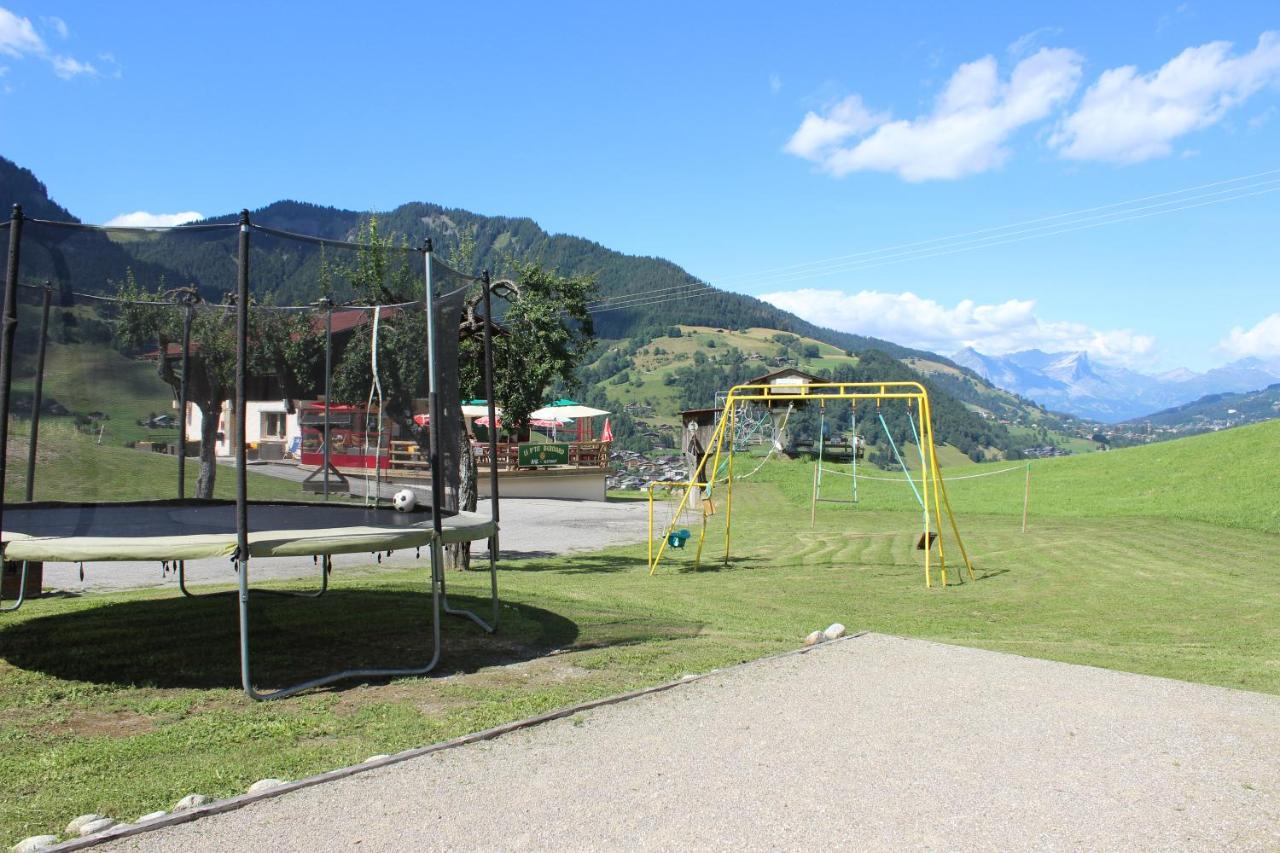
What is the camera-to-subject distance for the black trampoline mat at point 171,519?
6.21 meters

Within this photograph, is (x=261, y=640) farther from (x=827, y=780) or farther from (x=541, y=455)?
(x=541, y=455)

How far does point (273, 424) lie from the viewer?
7.55 metres

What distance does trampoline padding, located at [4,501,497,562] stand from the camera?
5.44 meters

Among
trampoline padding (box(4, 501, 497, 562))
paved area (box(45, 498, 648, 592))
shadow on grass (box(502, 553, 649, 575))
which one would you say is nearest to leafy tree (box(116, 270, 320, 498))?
trampoline padding (box(4, 501, 497, 562))

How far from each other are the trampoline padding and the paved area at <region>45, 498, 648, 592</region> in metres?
3.43

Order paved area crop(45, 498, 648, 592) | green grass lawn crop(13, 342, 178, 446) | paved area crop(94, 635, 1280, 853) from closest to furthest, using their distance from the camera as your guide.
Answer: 1. paved area crop(94, 635, 1280, 853)
2. green grass lawn crop(13, 342, 178, 446)
3. paved area crop(45, 498, 648, 592)

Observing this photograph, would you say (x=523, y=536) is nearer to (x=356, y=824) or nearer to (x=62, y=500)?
(x=62, y=500)

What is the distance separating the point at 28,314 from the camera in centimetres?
616

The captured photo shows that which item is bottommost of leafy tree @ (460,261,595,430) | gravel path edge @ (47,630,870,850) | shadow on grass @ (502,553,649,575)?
shadow on grass @ (502,553,649,575)

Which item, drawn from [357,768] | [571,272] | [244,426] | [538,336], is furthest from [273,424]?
[571,272]

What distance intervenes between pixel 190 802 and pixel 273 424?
4.23 metres

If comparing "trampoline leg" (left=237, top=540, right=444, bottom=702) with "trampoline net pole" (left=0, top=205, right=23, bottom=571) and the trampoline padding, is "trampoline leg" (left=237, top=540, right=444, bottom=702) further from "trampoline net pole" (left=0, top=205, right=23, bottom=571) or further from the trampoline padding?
"trampoline net pole" (left=0, top=205, right=23, bottom=571)

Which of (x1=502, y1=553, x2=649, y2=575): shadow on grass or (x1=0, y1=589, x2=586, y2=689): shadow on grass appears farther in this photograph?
(x1=502, y1=553, x2=649, y2=575): shadow on grass

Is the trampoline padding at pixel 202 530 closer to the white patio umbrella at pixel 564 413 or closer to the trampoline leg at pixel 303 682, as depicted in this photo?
the trampoline leg at pixel 303 682
